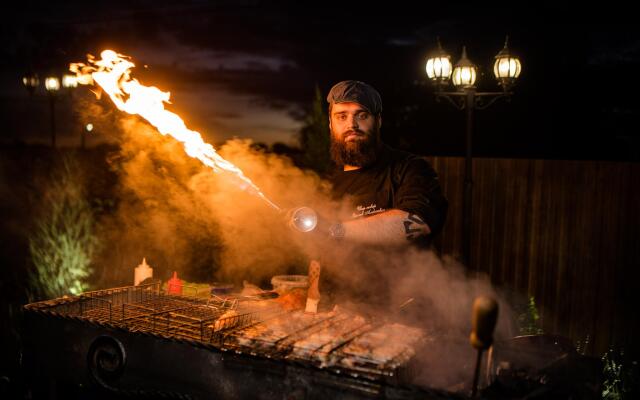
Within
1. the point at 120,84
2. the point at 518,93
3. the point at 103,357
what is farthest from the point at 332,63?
the point at 103,357

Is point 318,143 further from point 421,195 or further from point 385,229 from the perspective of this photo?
point 385,229

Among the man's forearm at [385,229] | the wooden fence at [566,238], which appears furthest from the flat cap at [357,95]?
the wooden fence at [566,238]

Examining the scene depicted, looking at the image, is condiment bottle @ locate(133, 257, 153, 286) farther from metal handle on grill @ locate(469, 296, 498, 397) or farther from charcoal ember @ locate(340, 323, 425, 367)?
metal handle on grill @ locate(469, 296, 498, 397)

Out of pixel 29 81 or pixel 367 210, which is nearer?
pixel 367 210

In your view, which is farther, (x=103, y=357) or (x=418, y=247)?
(x=418, y=247)

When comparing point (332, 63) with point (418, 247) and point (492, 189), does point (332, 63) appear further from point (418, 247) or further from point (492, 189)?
point (418, 247)

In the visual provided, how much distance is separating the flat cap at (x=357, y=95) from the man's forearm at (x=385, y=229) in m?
0.92

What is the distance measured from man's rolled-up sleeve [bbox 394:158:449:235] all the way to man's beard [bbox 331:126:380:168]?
30cm

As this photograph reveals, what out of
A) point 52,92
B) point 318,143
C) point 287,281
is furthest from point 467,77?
point 52,92

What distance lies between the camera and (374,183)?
4152 mm

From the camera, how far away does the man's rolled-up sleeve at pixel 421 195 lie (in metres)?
3.68

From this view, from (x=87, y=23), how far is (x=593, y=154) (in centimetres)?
1498

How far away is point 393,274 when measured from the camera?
4.09 metres

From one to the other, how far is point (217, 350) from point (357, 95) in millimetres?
2065
